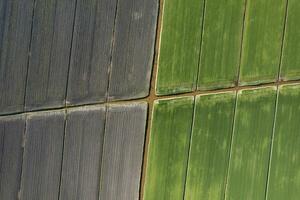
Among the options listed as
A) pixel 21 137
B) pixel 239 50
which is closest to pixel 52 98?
pixel 21 137

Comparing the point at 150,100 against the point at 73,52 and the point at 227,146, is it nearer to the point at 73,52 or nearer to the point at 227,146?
the point at 227,146

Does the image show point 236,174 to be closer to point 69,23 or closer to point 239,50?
point 239,50

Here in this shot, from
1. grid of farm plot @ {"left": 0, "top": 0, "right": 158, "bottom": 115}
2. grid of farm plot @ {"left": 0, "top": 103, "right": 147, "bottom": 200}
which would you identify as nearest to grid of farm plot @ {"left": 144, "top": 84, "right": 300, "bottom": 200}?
grid of farm plot @ {"left": 0, "top": 103, "right": 147, "bottom": 200}

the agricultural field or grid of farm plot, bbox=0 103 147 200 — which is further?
grid of farm plot, bbox=0 103 147 200

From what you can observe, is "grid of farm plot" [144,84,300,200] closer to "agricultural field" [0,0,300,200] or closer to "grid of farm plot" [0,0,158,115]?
"agricultural field" [0,0,300,200]

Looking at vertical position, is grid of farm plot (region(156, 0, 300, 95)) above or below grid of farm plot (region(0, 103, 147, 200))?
above

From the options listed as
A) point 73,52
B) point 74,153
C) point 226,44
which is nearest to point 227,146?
point 226,44
